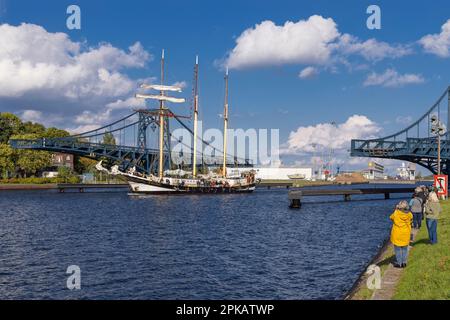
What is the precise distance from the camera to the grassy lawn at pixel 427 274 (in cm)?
1334

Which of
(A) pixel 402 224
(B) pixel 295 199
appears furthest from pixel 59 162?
(A) pixel 402 224

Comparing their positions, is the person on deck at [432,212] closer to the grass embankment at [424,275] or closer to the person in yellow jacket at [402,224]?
the grass embankment at [424,275]

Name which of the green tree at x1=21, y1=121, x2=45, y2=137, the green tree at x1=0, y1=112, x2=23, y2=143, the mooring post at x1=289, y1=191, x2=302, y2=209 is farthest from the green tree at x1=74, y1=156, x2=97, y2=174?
the mooring post at x1=289, y1=191, x2=302, y2=209

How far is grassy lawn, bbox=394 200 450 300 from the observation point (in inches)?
525

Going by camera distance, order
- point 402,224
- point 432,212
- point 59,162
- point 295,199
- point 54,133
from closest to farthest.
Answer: point 402,224 → point 432,212 → point 295,199 → point 54,133 → point 59,162

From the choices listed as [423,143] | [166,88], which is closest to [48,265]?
[423,143]

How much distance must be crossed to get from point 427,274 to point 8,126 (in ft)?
465

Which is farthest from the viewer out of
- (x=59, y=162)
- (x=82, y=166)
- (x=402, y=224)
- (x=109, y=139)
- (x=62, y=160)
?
(x=109, y=139)

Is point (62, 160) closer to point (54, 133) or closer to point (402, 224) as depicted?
point (54, 133)

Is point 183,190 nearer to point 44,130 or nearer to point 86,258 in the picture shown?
point 44,130

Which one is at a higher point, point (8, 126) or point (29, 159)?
point (8, 126)

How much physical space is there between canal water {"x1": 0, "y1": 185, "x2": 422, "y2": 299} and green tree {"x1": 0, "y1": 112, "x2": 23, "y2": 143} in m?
98.0

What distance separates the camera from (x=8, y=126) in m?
139
